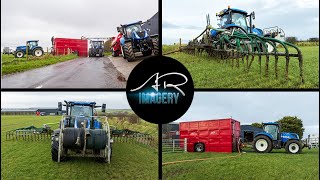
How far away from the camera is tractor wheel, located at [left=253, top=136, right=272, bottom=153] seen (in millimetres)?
4766

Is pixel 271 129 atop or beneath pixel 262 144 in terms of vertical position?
atop

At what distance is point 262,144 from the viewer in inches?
189

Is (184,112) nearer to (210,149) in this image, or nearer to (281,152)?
(210,149)

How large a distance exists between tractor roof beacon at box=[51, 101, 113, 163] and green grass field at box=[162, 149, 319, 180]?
0.57 metres

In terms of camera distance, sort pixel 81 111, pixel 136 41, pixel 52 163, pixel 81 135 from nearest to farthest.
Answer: pixel 81 135
pixel 52 163
pixel 81 111
pixel 136 41

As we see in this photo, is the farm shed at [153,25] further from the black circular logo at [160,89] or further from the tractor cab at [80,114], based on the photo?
the tractor cab at [80,114]

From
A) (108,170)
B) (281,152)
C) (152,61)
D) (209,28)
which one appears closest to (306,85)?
(281,152)

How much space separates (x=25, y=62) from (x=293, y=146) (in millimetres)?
2607

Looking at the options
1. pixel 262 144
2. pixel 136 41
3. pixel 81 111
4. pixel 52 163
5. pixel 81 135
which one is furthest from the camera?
pixel 262 144

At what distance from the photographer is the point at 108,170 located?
4.51m

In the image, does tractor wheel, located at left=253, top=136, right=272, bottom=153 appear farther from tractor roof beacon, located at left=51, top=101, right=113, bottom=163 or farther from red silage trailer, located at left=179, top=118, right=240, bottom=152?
tractor roof beacon, located at left=51, top=101, right=113, bottom=163

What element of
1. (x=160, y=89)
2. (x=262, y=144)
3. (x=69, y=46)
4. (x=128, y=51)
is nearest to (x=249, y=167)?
(x=262, y=144)

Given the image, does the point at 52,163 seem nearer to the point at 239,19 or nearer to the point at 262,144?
the point at 262,144

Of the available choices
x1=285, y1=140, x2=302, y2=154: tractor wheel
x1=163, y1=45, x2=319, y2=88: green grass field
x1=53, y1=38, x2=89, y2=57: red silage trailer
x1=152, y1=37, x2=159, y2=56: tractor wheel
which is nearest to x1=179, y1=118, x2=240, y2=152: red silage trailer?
x1=163, y1=45, x2=319, y2=88: green grass field
